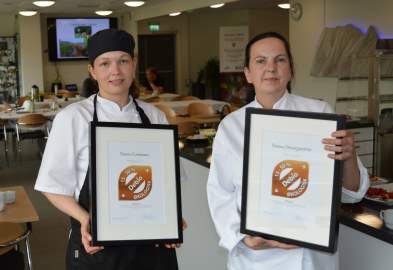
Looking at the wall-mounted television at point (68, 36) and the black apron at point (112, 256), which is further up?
the wall-mounted television at point (68, 36)

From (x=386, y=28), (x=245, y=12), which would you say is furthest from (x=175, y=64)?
(x=386, y=28)

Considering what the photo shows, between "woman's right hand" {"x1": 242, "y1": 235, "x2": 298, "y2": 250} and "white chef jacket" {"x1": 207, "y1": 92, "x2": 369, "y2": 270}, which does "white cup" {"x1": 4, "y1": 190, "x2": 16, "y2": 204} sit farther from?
"woman's right hand" {"x1": 242, "y1": 235, "x2": 298, "y2": 250}

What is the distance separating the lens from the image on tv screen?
1491 cm

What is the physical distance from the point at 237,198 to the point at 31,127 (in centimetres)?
762

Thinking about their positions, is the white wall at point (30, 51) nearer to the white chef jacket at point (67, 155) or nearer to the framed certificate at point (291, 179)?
the white chef jacket at point (67, 155)

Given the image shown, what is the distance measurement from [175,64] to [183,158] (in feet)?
40.0

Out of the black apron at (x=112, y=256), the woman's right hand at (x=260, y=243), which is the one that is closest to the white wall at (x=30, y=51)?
the black apron at (x=112, y=256)

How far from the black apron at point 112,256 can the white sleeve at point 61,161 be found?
60 mm

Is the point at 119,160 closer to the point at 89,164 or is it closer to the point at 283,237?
the point at 89,164

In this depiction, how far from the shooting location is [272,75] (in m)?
1.85

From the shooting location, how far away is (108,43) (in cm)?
194

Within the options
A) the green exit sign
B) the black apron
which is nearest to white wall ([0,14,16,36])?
the green exit sign

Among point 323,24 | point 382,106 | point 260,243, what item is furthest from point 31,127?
point 260,243

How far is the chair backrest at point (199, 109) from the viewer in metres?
8.57
